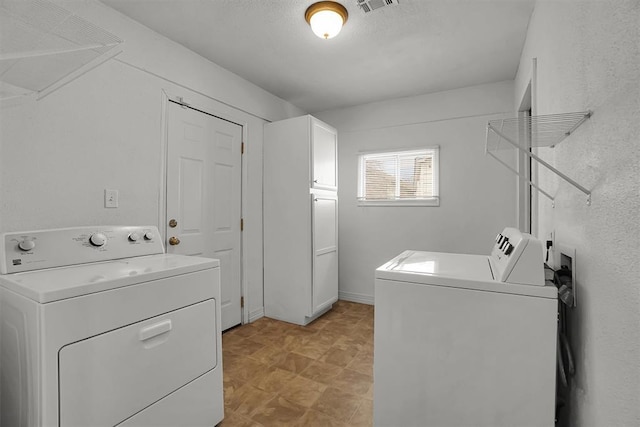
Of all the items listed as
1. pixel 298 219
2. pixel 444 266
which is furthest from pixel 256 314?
pixel 444 266

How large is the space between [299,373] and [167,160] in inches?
75.9

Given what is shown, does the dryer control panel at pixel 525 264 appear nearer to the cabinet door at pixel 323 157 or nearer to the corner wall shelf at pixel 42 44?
the corner wall shelf at pixel 42 44

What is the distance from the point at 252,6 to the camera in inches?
77.6

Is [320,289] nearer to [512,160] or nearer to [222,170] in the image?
[222,170]

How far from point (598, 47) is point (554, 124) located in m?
0.27

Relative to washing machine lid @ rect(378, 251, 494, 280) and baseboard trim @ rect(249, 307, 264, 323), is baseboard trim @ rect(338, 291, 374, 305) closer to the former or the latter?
baseboard trim @ rect(249, 307, 264, 323)

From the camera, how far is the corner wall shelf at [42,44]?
1.02 m

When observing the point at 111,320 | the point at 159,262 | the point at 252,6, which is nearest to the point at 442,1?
the point at 252,6

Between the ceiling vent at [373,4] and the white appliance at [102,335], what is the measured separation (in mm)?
1874

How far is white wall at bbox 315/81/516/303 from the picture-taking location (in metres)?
3.14

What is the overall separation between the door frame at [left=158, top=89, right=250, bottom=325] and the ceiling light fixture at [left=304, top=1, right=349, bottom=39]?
1196 mm

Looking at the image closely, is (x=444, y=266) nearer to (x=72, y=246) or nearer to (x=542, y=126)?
(x=542, y=126)

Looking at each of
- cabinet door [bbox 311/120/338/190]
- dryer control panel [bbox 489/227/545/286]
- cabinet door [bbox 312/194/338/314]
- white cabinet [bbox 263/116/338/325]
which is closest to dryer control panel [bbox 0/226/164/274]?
white cabinet [bbox 263/116/338/325]

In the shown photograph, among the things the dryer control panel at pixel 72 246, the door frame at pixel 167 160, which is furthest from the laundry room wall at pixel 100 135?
the dryer control panel at pixel 72 246
